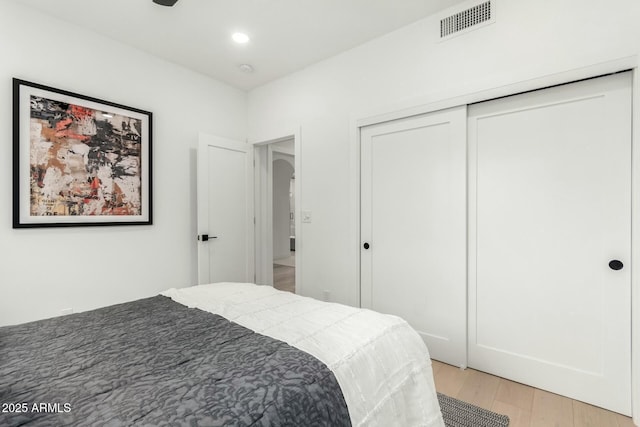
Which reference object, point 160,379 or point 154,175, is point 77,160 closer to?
→ point 154,175

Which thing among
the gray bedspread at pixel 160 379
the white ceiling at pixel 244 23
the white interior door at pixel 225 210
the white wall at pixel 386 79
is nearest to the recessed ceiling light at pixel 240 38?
the white ceiling at pixel 244 23

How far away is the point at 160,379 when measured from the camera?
3.21 feet

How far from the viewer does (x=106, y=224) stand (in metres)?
2.75

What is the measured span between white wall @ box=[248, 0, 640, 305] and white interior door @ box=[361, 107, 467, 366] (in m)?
0.17

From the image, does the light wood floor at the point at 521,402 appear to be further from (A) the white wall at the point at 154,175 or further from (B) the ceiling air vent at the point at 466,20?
(A) the white wall at the point at 154,175

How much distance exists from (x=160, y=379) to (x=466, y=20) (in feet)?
9.30

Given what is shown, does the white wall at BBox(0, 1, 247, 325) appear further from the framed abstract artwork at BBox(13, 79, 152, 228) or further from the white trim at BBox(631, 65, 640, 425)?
the white trim at BBox(631, 65, 640, 425)

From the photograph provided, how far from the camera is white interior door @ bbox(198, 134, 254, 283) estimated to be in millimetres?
3344

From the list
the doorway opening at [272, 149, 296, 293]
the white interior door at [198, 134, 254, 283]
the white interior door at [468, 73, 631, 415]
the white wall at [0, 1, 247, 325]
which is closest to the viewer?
the white interior door at [468, 73, 631, 415]

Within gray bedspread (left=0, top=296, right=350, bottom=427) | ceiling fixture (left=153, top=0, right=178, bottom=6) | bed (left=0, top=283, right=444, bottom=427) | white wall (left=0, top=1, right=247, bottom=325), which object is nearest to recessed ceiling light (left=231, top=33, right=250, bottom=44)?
ceiling fixture (left=153, top=0, right=178, bottom=6)

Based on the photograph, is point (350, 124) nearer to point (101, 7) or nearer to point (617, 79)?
point (617, 79)

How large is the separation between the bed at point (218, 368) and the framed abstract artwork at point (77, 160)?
132 centimetres

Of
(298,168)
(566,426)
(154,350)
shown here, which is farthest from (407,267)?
(154,350)

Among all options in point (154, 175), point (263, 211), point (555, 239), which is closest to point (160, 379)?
point (555, 239)
